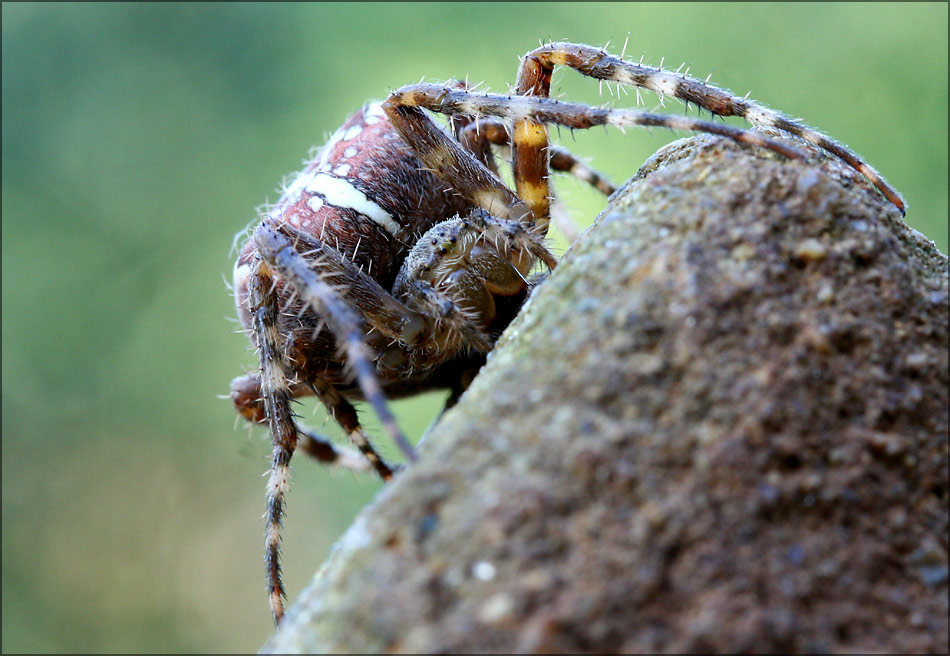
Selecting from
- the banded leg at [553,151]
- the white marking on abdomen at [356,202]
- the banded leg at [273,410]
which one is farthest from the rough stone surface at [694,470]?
the banded leg at [553,151]

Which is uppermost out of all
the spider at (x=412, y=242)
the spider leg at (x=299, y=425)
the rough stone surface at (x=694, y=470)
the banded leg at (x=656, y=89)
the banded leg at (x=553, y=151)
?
the banded leg at (x=553, y=151)

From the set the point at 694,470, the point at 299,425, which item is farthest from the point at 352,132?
the point at 694,470

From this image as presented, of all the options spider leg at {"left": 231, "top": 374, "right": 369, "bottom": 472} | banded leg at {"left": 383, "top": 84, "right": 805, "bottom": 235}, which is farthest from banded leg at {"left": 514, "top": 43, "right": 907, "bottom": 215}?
spider leg at {"left": 231, "top": 374, "right": 369, "bottom": 472}

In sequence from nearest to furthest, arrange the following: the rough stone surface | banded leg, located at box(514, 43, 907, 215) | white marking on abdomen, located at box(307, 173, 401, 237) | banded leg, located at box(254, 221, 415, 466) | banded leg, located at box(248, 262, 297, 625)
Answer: the rough stone surface
banded leg, located at box(254, 221, 415, 466)
banded leg, located at box(514, 43, 907, 215)
banded leg, located at box(248, 262, 297, 625)
white marking on abdomen, located at box(307, 173, 401, 237)

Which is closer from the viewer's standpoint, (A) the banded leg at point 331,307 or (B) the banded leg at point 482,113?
(A) the banded leg at point 331,307

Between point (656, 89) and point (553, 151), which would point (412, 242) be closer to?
point (553, 151)

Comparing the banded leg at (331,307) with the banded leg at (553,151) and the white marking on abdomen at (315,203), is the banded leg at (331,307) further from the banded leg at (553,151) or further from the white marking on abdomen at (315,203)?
the banded leg at (553,151)

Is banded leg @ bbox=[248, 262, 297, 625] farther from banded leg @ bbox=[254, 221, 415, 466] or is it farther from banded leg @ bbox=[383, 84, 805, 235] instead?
banded leg @ bbox=[383, 84, 805, 235]
